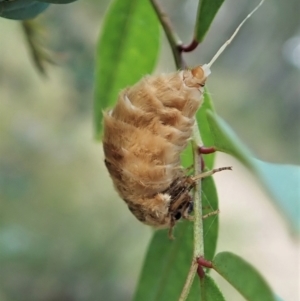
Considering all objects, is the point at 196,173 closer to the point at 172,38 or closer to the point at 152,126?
the point at 152,126

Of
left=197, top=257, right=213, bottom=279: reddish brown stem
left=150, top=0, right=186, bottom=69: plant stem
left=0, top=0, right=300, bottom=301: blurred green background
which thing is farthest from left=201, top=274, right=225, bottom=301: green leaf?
left=0, top=0, right=300, bottom=301: blurred green background

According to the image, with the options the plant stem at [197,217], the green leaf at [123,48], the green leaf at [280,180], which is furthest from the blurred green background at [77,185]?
the green leaf at [280,180]

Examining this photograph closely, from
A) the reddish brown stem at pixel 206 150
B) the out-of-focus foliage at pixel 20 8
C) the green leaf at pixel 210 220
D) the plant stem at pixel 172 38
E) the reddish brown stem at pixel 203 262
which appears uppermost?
the plant stem at pixel 172 38

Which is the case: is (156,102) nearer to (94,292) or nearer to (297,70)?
(94,292)

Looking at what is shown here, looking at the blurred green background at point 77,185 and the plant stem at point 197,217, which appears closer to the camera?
the plant stem at point 197,217

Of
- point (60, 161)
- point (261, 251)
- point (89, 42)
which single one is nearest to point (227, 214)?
point (261, 251)

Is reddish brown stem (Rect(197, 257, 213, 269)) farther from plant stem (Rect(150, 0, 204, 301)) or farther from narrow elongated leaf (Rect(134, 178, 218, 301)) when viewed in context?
narrow elongated leaf (Rect(134, 178, 218, 301))

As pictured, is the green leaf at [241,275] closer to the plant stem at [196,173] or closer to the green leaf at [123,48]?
the plant stem at [196,173]
